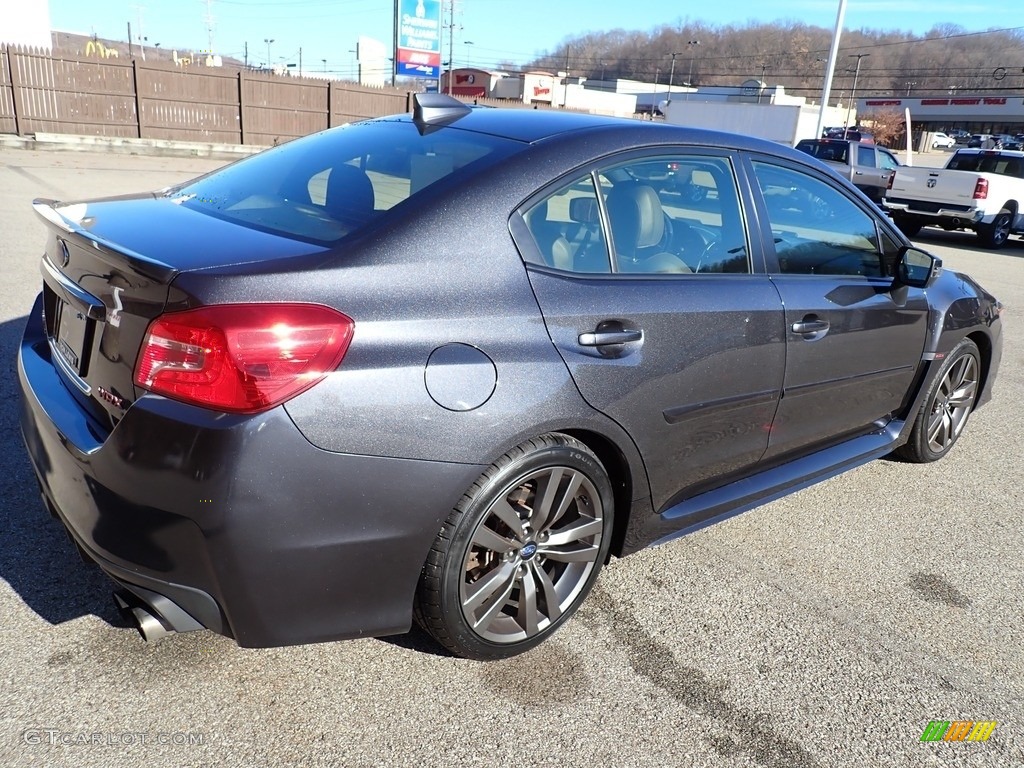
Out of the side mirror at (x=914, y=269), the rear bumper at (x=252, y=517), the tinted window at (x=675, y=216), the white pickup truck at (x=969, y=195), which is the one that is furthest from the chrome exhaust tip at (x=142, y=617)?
the white pickup truck at (x=969, y=195)

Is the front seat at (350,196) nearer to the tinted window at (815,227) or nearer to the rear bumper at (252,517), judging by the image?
the rear bumper at (252,517)

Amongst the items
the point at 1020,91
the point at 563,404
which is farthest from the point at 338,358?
the point at 1020,91

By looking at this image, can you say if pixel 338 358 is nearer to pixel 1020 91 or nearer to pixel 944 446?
pixel 944 446

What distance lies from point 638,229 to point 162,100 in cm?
2313

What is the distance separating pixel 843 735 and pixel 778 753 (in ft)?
0.82

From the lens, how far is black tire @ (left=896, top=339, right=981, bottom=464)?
4.23 meters

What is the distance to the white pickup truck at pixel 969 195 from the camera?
574 inches

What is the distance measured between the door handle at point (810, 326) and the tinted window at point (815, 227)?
22 centimetres

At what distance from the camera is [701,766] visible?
7.17ft


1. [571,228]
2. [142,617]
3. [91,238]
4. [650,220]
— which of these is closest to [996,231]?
[650,220]

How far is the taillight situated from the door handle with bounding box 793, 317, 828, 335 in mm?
1936

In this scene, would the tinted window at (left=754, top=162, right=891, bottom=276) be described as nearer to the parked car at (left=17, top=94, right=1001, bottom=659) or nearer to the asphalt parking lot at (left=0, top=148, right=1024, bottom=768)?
the parked car at (left=17, top=94, right=1001, bottom=659)

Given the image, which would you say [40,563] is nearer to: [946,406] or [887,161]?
[946,406]

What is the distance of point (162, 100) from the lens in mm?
22141
